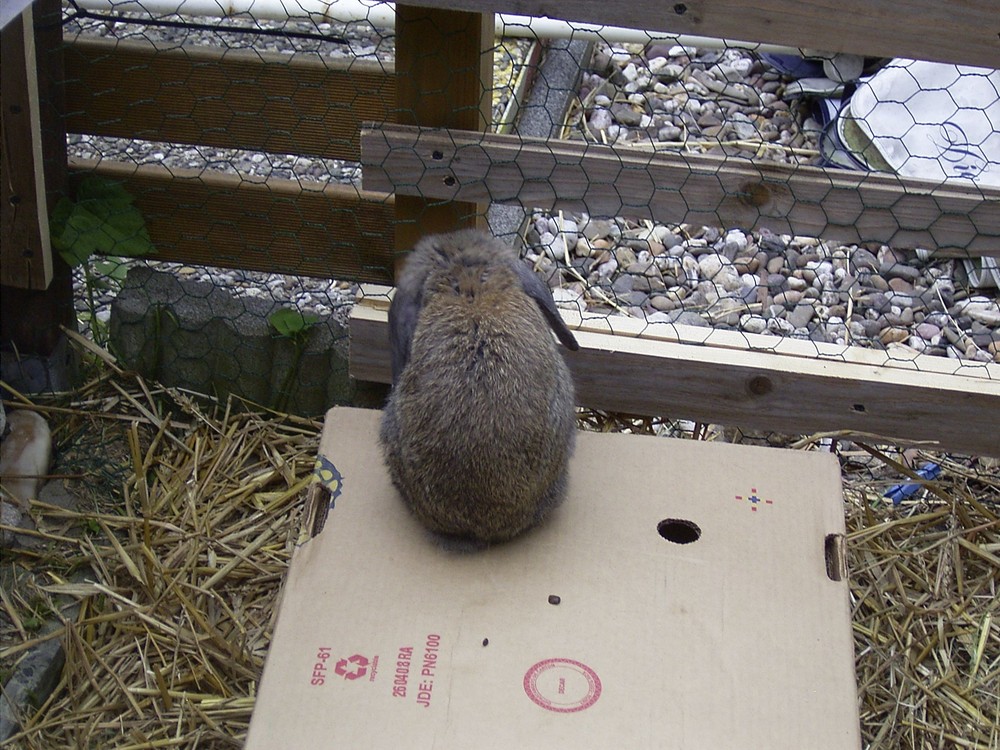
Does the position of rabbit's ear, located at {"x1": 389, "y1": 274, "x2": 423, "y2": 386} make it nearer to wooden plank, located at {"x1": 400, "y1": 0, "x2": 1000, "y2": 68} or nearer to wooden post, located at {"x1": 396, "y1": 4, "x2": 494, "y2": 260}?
wooden post, located at {"x1": 396, "y1": 4, "x2": 494, "y2": 260}

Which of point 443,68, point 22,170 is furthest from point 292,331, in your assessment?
point 443,68

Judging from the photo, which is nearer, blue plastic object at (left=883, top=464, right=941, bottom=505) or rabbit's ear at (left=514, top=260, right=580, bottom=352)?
rabbit's ear at (left=514, top=260, right=580, bottom=352)

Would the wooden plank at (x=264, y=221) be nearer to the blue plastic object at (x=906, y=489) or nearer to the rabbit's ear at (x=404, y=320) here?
the rabbit's ear at (x=404, y=320)

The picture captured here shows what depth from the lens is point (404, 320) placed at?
8.85 feet

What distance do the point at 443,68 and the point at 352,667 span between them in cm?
159

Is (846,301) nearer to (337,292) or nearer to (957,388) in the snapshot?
(957,388)

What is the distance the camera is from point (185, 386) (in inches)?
147

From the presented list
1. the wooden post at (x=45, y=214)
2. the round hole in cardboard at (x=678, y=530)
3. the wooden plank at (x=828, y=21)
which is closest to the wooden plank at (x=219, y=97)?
the wooden post at (x=45, y=214)

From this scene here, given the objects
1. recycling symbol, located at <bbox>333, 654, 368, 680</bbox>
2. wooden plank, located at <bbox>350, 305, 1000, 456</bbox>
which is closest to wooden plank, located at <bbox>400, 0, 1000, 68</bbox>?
wooden plank, located at <bbox>350, 305, 1000, 456</bbox>

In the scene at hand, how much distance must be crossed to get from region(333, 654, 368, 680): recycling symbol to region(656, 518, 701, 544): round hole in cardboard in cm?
79

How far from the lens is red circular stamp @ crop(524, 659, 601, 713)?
222 centimetres

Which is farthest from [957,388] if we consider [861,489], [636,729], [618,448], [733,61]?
[733,61]

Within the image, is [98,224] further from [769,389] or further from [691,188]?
[769,389]

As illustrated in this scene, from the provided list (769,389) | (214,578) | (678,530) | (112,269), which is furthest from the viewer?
(112,269)
